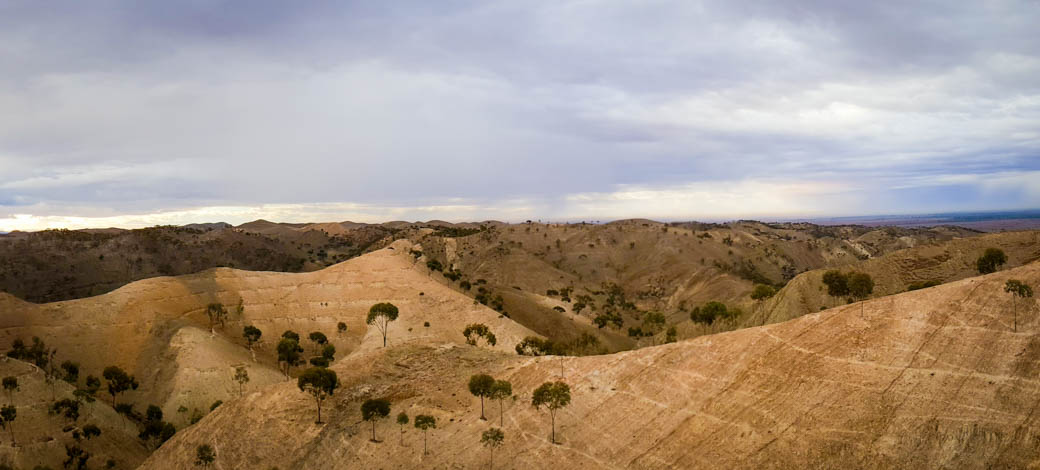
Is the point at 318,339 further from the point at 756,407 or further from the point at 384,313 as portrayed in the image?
the point at 756,407

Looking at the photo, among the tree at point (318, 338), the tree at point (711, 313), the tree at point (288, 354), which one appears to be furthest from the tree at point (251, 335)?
the tree at point (711, 313)

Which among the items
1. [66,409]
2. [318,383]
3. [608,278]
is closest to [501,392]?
[318,383]

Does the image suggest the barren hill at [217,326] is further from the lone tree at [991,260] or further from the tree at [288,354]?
the lone tree at [991,260]

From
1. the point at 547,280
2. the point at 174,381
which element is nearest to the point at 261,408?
the point at 174,381

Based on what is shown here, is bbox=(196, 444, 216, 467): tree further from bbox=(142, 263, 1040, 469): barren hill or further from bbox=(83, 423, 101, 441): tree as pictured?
bbox=(83, 423, 101, 441): tree

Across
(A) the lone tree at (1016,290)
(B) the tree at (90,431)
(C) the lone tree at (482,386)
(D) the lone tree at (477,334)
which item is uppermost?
(A) the lone tree at (1016,290)

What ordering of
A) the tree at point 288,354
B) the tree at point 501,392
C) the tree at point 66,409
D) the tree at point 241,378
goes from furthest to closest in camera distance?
the tree at point 288,354, the tree at point 241,378, the tree at point 66,409, the tree at point 501,392

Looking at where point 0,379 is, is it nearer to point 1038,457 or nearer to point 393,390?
point 393,390

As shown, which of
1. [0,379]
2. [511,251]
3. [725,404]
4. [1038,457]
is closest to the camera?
[1038,457]
